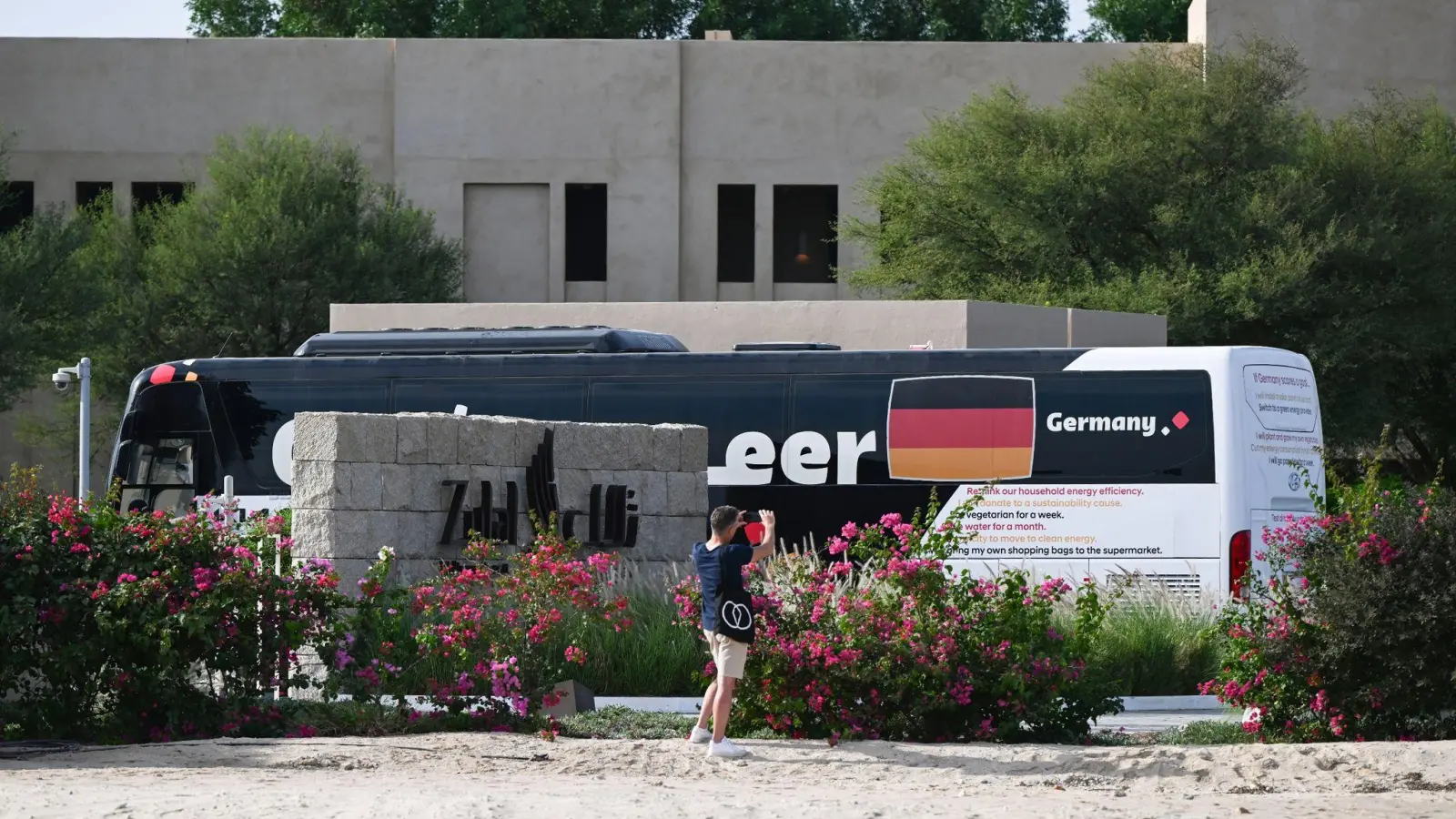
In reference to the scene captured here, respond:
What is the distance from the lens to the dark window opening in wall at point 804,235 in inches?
1848

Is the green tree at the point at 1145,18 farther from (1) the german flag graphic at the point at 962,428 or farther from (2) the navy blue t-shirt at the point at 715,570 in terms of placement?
(2) the navy blue t-shirt at the point at 715,570

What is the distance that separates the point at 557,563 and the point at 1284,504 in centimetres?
816

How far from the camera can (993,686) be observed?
11.8 m

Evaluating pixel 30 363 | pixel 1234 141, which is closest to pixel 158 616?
pixel 30 363

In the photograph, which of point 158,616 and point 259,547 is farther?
point 259,547

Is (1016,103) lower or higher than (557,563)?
higher

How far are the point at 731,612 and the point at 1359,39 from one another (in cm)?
3671

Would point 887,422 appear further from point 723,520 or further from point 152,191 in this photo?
point 152,191

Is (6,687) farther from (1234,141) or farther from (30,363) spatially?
(1234,141)

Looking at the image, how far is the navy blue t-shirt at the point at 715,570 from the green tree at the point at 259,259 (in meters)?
29.3

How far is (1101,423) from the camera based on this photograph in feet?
62.0

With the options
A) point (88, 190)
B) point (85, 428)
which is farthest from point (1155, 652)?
point (88, 190)

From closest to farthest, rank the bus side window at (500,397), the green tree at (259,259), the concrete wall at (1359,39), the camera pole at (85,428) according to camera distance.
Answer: the bus side window at (500,397) → the camera pole at (85,428) → the green tree at (259,259) → the concrete wall at (1359,39)

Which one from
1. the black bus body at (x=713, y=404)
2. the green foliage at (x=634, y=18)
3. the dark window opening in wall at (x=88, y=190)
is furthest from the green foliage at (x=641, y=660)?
the green foliage at (x=634, y=18)
